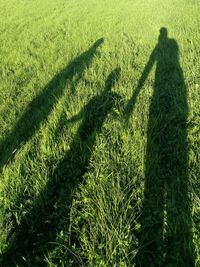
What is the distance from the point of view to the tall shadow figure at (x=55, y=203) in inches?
82.1

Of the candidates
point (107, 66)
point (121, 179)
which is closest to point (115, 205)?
point (121, 179)

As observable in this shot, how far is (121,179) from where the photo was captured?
8.46ft

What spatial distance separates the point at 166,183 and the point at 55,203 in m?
1.16

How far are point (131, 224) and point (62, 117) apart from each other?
6.22 ft

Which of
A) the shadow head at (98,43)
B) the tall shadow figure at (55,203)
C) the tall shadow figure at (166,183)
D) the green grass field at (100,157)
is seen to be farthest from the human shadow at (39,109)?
the tall shadow figure at (166,183)

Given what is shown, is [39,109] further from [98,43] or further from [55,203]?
[98,43]

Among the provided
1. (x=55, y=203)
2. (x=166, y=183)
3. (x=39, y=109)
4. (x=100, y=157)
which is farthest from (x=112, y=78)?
(x=55, y=203)

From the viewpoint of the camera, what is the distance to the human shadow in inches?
124

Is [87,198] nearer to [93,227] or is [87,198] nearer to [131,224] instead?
[93,227]

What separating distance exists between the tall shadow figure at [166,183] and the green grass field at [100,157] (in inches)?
0.4

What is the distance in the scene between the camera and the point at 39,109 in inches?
152

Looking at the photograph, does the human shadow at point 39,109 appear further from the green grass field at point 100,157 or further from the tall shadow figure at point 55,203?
the tall shadow figure at point 55,203

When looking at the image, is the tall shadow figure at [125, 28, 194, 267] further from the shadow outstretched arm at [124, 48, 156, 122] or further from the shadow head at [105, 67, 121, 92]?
the shadow head at [105, 67, 121, 92]

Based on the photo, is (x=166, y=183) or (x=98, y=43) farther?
(x=98, y=43)
